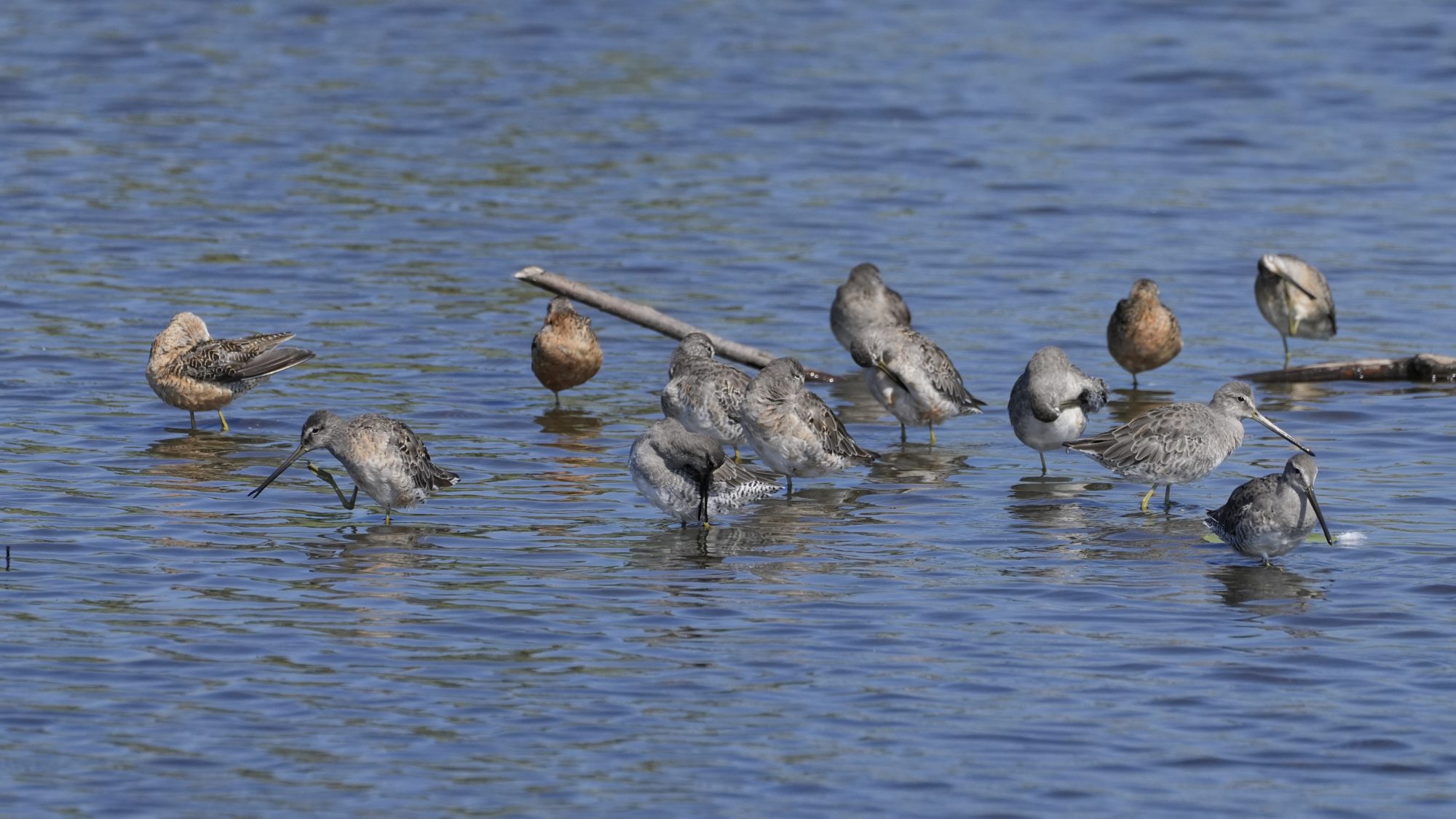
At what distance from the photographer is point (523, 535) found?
1211 cm

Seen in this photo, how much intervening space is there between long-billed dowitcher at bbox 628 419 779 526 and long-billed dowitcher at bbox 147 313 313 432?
3780mm

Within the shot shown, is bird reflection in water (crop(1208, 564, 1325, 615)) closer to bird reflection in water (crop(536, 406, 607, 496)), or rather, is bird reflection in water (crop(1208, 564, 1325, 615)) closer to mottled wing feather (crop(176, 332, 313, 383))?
bird reflection in water (crop(536, 406, 607, 496))

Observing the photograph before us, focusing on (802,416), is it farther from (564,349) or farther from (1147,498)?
(564,349)

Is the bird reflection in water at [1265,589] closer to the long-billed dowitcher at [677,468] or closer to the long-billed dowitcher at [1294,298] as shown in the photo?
the long-billed dowitcher at [677,468]

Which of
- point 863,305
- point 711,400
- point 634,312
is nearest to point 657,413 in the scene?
point 634,312

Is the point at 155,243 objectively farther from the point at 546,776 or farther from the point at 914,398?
the point at 546,776

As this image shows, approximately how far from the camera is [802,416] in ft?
43.5

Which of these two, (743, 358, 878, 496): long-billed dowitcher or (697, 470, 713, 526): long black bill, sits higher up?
(743, 358, 878, 496): long-billed dowitcher

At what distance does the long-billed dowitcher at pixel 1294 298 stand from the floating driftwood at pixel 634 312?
154 inches

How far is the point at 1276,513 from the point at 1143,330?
5.37 m

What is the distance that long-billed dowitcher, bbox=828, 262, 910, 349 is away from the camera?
17094 mm

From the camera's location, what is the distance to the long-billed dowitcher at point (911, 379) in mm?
14672

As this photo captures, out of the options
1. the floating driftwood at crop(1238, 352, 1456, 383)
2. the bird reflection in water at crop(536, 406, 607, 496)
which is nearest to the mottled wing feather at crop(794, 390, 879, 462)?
the bird reflection in water at crop(536, 406, 607, 496)

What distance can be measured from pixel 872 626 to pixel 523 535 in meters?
2.57
